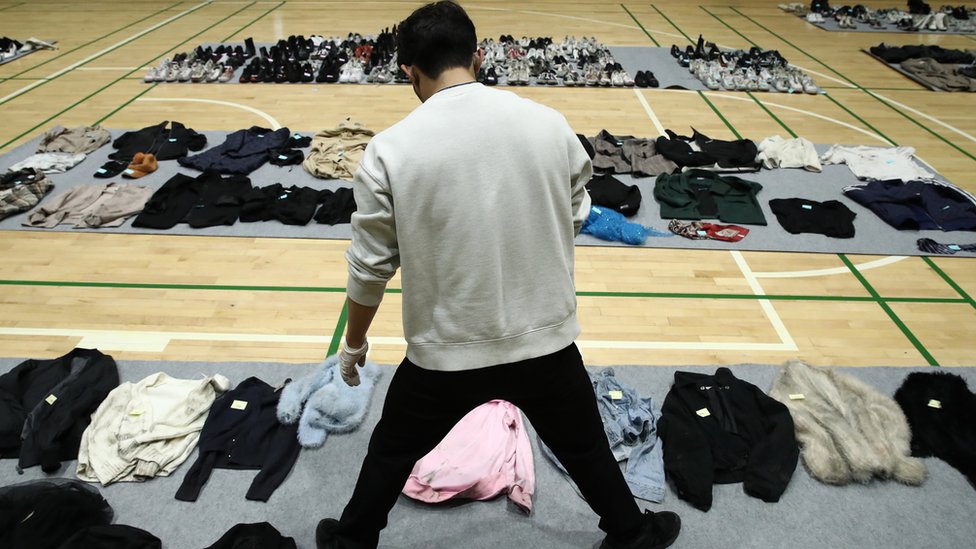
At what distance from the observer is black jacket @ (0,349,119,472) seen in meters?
3.05

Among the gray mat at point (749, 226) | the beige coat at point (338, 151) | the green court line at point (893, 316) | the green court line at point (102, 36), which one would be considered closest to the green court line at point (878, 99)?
the gray mat at point (749, 226)

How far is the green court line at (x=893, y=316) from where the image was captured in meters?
3.85

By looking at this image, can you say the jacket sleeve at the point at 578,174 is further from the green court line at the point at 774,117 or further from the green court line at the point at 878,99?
Result: the green court line at the point at 878,99

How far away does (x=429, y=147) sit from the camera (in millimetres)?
1600

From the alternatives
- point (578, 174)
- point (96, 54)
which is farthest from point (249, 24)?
point (578, 174)

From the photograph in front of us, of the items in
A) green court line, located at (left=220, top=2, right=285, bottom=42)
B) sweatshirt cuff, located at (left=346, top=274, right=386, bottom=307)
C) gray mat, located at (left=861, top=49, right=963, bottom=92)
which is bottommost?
green court line, located at (left=220, top=2, right=285, bottom=42)

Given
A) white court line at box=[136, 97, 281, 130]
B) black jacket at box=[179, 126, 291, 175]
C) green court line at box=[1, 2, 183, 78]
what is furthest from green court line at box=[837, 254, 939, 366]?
green court line at box=[1, 2, 183, 78]

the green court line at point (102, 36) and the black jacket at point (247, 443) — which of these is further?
the green court line at point (102, 36)

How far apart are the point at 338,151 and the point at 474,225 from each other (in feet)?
16.1

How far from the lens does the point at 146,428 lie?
123 inches

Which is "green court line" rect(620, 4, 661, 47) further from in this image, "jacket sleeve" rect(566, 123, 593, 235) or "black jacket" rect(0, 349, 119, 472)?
"black jacket" rect(0, 349, 119, 472)

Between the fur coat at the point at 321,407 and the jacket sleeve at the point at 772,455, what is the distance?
6.67 ft

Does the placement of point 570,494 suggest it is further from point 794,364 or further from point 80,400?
point 80,400

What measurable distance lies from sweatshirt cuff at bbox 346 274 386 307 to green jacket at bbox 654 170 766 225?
3.93 meters
